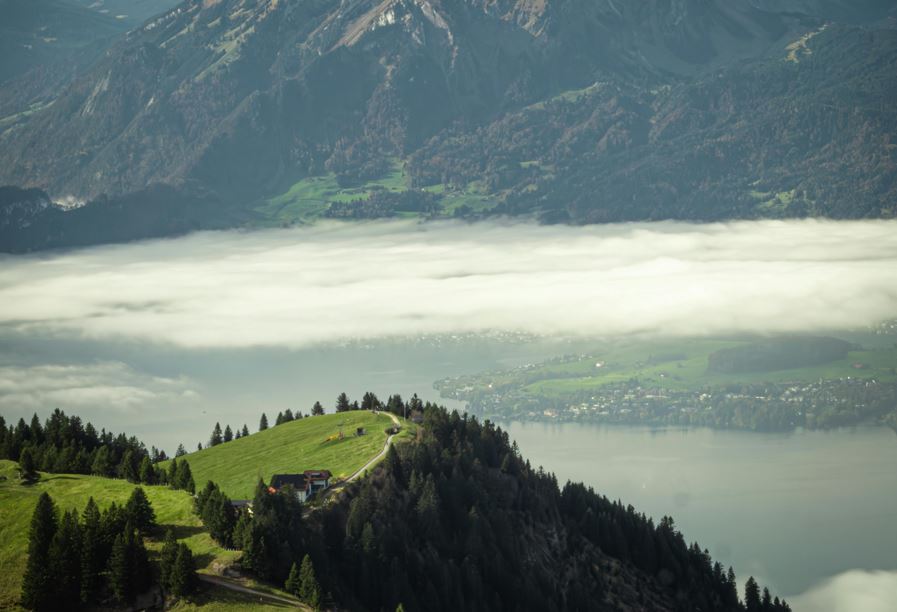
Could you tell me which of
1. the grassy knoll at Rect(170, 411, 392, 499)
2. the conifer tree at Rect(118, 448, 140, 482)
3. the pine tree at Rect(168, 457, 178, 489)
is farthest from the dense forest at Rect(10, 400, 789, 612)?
the conifer tree at Rect(118, 448, 140, 482)

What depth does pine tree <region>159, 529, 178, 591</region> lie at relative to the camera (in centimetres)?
13825

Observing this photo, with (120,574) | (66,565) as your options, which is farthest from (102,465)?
(120,574)

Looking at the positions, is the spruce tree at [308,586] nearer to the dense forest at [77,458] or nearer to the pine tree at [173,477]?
the dense forest at [77,458]

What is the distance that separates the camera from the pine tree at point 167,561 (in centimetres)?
13825

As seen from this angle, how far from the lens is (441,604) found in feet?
555

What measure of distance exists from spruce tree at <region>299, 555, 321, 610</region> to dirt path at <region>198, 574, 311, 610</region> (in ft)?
3.43

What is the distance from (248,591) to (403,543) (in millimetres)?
32973

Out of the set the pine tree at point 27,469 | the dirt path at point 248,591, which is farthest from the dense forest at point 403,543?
the dirt path at point 248,591

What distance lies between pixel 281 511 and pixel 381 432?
129 feet

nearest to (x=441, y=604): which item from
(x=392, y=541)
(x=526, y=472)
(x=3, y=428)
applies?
(x=392, y=541)

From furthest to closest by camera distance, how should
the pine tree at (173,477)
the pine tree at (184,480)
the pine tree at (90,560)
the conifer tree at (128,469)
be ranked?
the conifer tree at (128,469)
the pine tree at (173,477)
the pine tree at (184,480)
the pine tree at (90,560)

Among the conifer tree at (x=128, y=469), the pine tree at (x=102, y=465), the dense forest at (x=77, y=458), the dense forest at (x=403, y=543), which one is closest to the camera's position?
the dense forest at (x=403, y=543)

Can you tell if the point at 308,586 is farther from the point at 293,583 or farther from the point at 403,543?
the point at 403,543

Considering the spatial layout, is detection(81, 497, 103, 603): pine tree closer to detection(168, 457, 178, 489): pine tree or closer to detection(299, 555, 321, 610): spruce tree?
detection(299, 555, 321, 610): spruce tree
